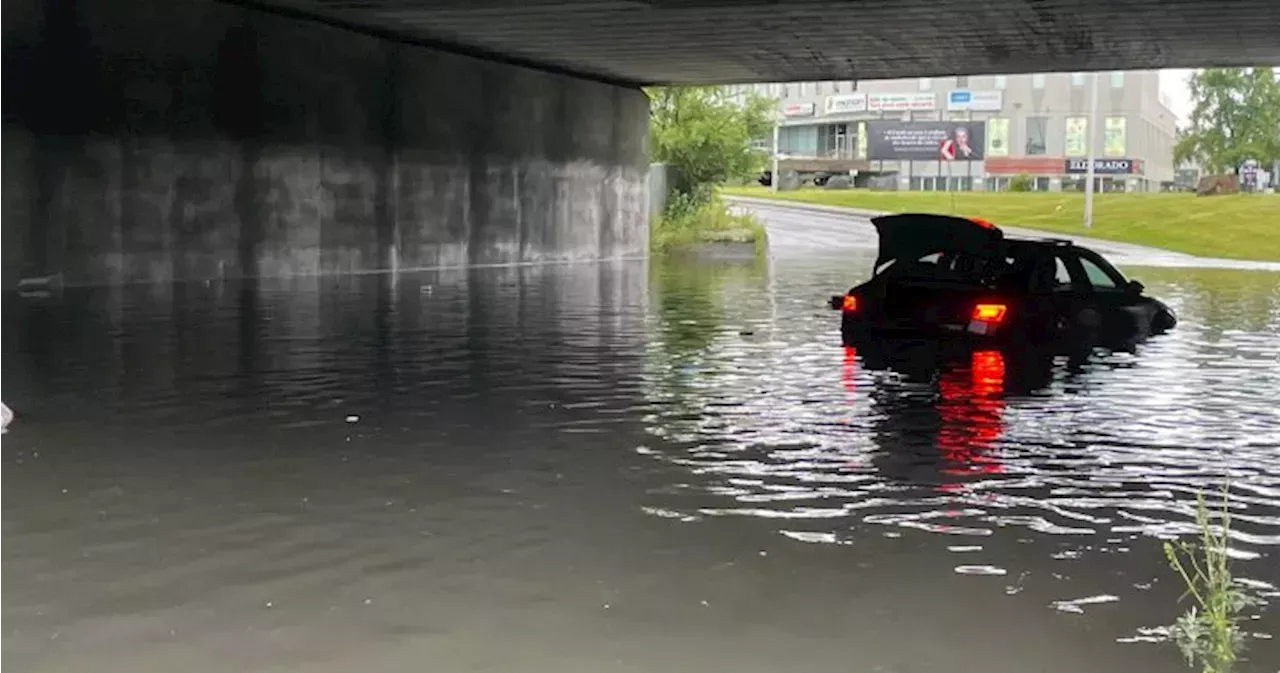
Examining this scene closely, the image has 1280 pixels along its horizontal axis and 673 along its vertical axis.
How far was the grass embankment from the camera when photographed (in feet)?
135

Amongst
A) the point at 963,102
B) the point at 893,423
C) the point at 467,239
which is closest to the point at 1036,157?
the point at 963,102

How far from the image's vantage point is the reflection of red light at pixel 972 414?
25.8ft

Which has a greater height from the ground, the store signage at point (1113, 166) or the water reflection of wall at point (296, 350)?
the store signage at point (1113, 166)

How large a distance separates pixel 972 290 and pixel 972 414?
279cm

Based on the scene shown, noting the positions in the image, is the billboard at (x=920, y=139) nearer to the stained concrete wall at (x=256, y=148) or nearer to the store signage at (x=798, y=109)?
the store signage at (x=798, y=109)

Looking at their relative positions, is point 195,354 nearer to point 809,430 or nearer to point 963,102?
point 809,430

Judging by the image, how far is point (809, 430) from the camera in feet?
29.4

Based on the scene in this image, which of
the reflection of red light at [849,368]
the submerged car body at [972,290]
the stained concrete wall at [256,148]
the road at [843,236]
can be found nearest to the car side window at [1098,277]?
the submerged car body at [972,290]

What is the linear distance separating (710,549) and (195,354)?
8.11m

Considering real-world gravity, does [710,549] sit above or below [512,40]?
below

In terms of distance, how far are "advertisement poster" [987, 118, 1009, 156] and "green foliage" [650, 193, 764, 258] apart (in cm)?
6059

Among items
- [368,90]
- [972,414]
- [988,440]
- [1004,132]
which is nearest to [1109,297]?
[972,414]

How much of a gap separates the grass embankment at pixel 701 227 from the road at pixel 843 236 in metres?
1.94

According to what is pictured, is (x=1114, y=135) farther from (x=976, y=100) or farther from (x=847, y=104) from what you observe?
(x=847, y=104)
